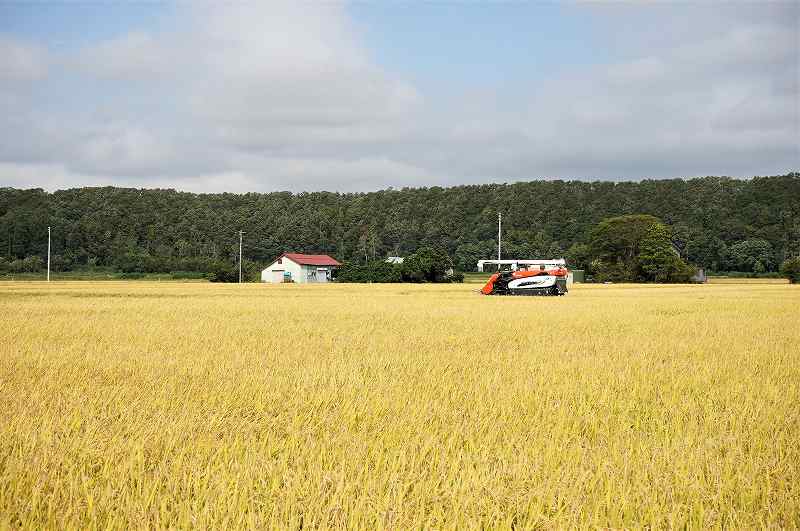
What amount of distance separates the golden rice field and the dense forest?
82771 millimetres

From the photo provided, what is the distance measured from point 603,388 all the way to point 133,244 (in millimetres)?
100909

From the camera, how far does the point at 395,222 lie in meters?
120

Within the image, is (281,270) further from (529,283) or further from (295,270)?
(529,283)

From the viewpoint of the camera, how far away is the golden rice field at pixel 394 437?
173 inches

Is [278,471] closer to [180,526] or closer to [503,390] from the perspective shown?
[180,526]

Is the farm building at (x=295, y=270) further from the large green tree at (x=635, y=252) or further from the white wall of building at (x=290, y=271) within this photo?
the large green tree at (x=635, y=252)

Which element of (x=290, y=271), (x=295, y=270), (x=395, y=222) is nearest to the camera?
(x=295, y=270)

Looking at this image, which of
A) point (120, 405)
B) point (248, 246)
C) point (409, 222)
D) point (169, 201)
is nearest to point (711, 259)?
point (409, 222)

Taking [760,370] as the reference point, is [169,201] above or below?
above

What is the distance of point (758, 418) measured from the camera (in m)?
7.21

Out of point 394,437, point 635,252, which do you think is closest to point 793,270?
point 635,252

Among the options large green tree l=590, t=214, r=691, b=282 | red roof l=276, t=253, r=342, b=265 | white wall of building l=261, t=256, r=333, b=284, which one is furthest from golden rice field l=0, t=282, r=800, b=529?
red roof l=276, t=253, r=342, b=265

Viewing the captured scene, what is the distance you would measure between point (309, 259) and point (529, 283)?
68.7 metres

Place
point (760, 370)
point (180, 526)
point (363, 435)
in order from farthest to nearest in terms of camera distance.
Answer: point (760, 370)
point (363, 435)
point (180, 526)
